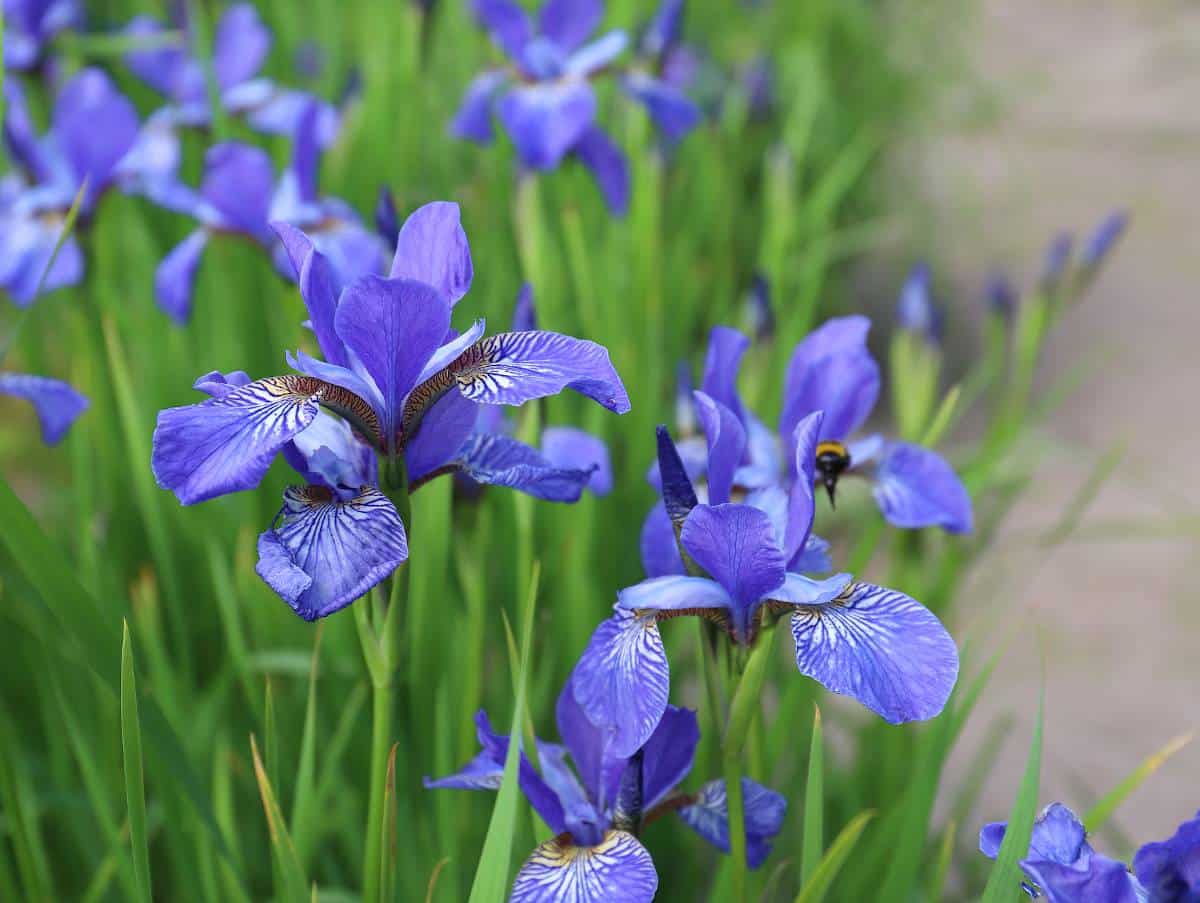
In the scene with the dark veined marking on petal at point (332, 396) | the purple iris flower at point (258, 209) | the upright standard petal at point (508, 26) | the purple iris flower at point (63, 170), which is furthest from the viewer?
the upright standard petal at point (508, 26)

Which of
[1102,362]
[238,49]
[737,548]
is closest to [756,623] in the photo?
[737,548]

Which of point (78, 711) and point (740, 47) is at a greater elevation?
point (740, 47)

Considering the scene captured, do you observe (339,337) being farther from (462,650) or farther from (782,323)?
(782,323)

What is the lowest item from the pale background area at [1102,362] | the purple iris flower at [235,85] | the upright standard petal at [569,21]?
the pale background area at [1102,362]

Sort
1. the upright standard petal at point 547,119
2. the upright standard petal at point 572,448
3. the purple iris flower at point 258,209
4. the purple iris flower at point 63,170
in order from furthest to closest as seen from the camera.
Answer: the upright standard petal at point 547,119
the purple iris flower at point 63,170
the purple iris flower at point 258,209
the upright standard petal at point 572,448

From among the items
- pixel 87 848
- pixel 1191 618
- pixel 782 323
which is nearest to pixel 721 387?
pixel 87 848

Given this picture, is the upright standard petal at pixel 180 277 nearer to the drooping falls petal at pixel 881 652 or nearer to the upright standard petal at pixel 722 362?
the upright standard petal at pixel 722 362

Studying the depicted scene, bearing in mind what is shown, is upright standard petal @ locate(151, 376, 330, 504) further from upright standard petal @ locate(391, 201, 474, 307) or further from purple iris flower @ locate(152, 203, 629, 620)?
upright standard petal @ locate(391, 201, 474, 307)

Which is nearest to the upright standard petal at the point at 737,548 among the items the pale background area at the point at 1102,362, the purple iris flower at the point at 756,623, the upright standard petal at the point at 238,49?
the purple iris flower at the point at 756,623
